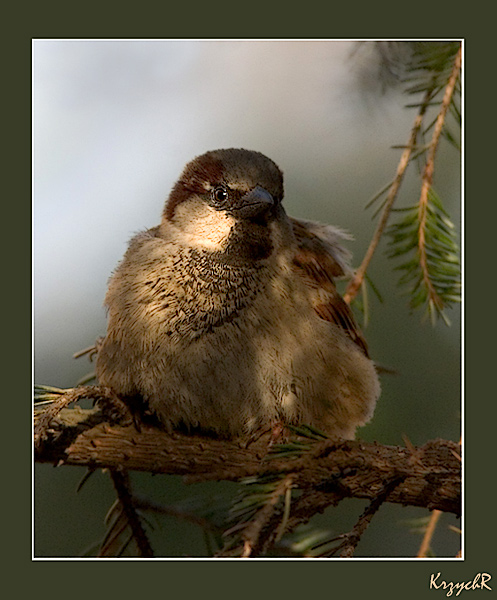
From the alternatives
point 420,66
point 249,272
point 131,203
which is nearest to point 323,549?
point 249,272

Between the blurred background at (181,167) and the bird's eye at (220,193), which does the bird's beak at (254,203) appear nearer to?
the bird's eye at (220,193)

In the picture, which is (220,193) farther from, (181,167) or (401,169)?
(401,169)

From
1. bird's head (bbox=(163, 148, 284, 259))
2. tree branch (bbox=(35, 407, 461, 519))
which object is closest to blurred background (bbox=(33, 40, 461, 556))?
bird's head (bbox=(163, 148, 284, 259))

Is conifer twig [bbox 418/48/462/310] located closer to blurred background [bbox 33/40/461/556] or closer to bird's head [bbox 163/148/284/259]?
blurred background [bbox 33/40/461/556]

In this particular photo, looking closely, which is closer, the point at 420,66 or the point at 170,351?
the point at 170,351

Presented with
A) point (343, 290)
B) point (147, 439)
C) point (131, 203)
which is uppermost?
point (131, 203)

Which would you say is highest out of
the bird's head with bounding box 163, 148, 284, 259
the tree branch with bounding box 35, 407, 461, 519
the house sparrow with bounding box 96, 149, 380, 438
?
the bird's head with bounding box 163, 148, 284, 259

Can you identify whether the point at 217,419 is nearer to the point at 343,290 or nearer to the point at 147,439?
the point at 147,439

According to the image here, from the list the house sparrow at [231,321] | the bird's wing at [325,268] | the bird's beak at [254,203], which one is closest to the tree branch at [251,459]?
the house sparrow at [231,321]
